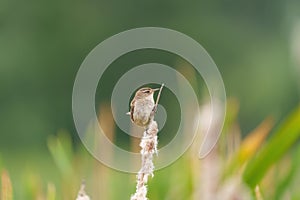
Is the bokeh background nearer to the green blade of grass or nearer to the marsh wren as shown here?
the green blade of grass

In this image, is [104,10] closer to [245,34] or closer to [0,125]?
[245,34]

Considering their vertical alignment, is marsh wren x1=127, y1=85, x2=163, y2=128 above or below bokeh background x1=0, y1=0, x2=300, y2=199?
below

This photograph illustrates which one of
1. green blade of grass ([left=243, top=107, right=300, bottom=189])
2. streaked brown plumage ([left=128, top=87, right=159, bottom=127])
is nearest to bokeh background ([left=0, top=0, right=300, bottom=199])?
green blade of grass ([left=243, top=107, right=300, bottom=189])

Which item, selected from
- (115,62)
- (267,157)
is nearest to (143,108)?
(267,157)

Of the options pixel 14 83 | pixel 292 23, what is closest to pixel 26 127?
pixel 14 83

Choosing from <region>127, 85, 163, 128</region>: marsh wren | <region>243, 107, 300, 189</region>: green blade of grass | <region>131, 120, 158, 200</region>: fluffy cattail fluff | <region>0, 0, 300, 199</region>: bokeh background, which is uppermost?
<region>0, 0, 300, 199</region>: bokeh background

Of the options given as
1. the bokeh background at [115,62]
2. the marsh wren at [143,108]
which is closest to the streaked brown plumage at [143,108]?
the marsh wren at [143,108]

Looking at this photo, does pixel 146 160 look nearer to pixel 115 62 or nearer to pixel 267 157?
pixel 267 157
